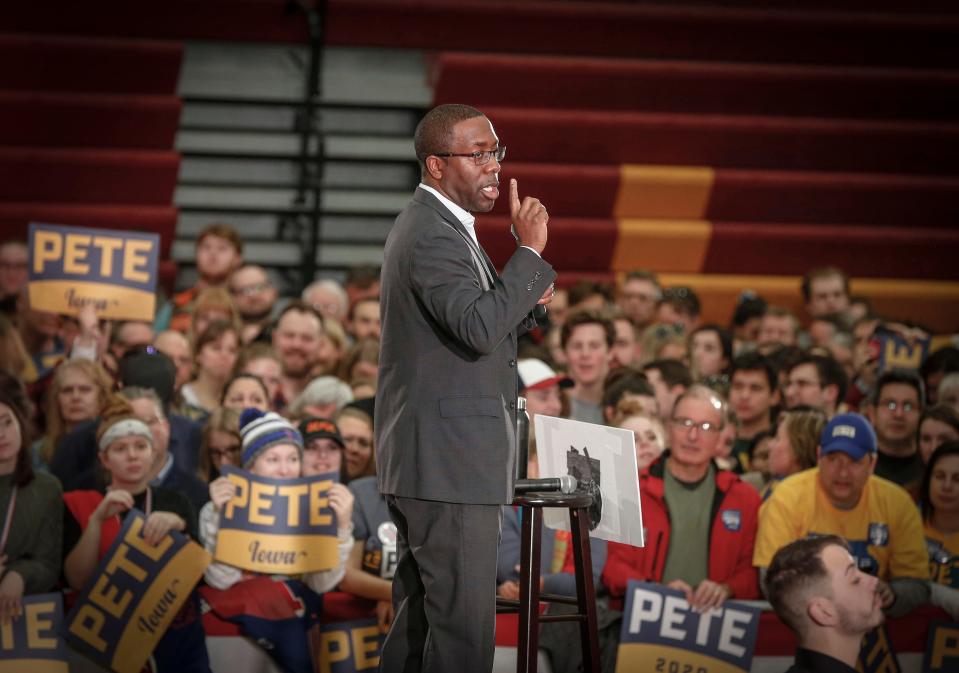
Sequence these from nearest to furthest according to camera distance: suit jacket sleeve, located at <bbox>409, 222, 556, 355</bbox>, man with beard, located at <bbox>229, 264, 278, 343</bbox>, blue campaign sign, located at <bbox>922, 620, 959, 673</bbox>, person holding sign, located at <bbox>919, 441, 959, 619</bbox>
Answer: suit jacket sleeve, located at <bbox>409, 222, 556, 355</bbox>
blue campaign sign, located at <bbox>922, 620, 959, 673</bbox>
person holding sign, located at <bbox>919, 441, 959, 619</bbox>
man with beard, located at <bbox>229, 264, 278, 343</bbox>

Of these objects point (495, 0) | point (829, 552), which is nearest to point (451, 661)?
point (829, 552)

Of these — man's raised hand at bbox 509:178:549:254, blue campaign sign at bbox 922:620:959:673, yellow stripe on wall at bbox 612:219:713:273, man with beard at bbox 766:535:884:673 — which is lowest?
blue campaign sign at bbox 922:620:959:673

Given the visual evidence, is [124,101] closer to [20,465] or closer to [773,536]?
[20,465]

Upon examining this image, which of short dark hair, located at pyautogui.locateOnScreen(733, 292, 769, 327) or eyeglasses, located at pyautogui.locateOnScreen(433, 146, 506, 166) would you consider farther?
short dark hair, located at pyautogui.locateOnScreen(733, 292, 769, 327)

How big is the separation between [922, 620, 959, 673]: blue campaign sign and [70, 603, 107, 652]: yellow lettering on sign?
8.03ft

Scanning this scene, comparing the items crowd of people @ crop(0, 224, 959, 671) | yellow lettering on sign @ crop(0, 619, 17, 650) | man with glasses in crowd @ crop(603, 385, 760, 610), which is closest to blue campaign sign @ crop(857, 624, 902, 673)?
crowd of people @ crop(0, 224, 959, 671)

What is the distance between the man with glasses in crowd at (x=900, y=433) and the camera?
5.09 m

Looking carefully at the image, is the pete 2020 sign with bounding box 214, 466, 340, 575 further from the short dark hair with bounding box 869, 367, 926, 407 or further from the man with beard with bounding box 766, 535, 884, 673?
the short dark hair with bounding box 869, 367, 926, 407

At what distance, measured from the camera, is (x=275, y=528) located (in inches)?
155

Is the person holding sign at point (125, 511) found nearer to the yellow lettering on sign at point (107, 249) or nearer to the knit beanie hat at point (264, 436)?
the knit beanie hat at point (264, 436)

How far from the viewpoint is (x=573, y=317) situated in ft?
18.7

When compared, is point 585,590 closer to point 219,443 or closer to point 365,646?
point 365,646

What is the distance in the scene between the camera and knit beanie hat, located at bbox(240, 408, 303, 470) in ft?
13.4

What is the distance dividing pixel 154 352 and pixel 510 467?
8.52 ft
